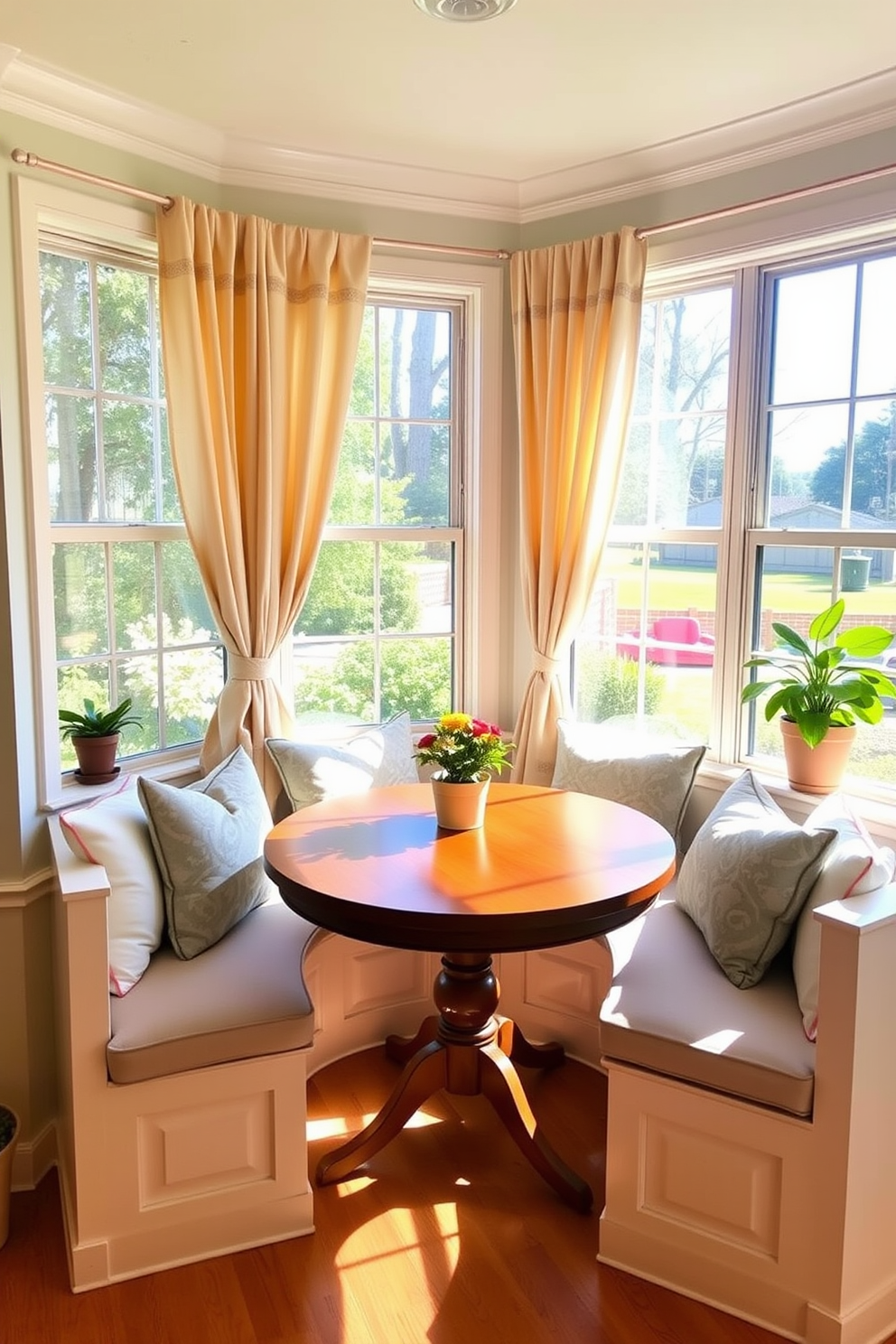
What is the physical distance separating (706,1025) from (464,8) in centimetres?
227

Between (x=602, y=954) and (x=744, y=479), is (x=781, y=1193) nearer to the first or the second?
(x=602, y=954)

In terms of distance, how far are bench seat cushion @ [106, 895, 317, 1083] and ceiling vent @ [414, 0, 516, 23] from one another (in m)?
2.20

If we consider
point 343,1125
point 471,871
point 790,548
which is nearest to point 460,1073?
point 343,1125

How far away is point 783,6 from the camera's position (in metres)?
2.23

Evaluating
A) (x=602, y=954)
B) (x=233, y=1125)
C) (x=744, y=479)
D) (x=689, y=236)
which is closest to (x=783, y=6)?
(x=689, y=236)

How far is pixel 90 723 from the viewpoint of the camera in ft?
9.22

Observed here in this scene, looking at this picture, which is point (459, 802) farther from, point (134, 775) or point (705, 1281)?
point (705, 1281)

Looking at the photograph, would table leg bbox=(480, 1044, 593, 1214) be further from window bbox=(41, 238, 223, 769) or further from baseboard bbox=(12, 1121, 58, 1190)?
window bbox=(41, 238, 223, 769)

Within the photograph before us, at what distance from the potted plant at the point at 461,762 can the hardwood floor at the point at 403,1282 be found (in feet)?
2.99

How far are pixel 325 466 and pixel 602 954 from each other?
1.72m

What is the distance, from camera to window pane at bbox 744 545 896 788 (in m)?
2.82

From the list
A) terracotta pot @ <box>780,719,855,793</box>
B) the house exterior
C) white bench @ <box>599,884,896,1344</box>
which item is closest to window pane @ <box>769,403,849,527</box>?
the house exterior

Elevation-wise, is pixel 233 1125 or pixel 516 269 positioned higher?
pixel 516 269

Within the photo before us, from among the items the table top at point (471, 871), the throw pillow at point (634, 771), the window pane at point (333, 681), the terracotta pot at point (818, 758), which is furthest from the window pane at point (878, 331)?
the window pane at point (333, 681)
